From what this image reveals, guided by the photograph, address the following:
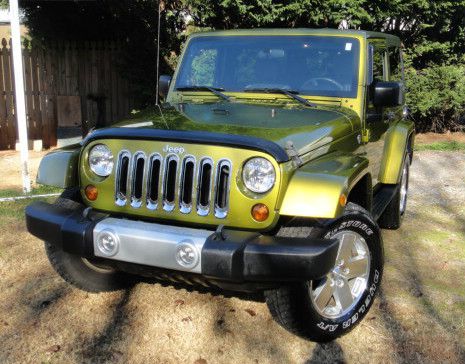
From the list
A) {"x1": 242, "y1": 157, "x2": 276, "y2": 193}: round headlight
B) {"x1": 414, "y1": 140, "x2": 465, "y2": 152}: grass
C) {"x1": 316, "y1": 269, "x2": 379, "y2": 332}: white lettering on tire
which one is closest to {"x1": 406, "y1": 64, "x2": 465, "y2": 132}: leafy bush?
{"x1": 414, "y1": 140, "x2": 465, "y2": 152}: grass

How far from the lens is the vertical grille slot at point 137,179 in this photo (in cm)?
304

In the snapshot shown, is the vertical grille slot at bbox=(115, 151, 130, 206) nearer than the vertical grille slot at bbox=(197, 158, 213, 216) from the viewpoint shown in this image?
No

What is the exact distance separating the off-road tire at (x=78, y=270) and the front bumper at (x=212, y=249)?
0.40 meters

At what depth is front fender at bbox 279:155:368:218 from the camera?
2.71 m

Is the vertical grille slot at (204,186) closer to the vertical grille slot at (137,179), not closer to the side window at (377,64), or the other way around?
the vertical grille slot at (137,179)

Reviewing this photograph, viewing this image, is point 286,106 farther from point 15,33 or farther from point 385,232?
point 15,33

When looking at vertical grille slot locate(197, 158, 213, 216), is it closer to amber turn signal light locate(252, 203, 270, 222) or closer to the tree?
amber turn signal light locate(252, 203, 270, 222)

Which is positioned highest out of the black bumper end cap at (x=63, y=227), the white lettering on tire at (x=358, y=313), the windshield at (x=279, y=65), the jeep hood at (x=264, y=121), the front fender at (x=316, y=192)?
the windshield at (x=279, y=65)

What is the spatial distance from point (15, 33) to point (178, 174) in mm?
4205

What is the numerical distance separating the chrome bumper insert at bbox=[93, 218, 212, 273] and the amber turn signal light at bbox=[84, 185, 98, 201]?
30cm

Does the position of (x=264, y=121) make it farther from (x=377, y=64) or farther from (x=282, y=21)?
(x=282, y=21)

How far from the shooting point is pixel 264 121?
131 inches

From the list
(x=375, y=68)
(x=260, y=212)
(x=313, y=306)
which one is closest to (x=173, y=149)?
(x=260, y=212)

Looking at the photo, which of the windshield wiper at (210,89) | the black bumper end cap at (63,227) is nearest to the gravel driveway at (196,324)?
the black bumper end cap at (63,227)
